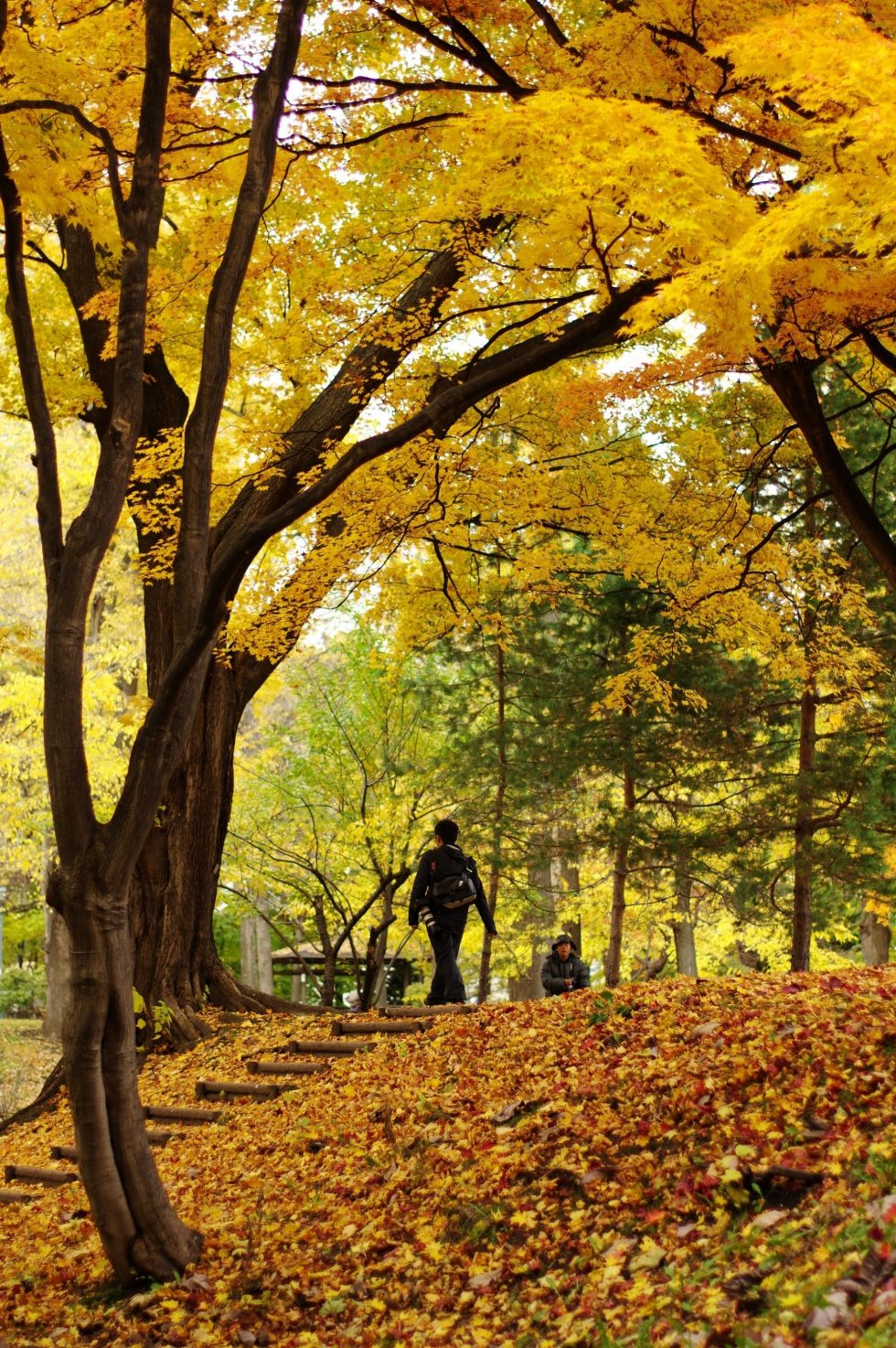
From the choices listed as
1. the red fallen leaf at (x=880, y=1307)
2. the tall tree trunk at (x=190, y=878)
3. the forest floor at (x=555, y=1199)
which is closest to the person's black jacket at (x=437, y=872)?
the forest floor at (x=555, y=1199)

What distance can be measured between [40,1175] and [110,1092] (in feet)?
10.2

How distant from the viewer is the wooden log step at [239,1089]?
761 cm

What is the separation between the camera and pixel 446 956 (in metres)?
9.19

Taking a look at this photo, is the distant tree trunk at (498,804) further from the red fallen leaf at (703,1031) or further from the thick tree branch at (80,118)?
the thick tree branch at (80,118)

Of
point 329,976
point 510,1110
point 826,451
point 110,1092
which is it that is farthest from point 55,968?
point 826,451

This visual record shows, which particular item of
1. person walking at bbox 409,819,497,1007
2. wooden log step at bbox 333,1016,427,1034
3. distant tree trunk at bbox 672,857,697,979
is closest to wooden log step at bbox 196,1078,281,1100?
wooden log step at bbox 333,1016,427,1034

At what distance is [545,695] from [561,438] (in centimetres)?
583

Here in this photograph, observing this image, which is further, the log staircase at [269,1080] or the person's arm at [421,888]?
the person's arm at [421,888]

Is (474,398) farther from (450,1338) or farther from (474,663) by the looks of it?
(474,663)

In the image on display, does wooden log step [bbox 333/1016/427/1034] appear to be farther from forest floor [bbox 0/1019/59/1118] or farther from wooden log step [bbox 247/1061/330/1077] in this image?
forest floor [bbox 0/1019/59/1118]

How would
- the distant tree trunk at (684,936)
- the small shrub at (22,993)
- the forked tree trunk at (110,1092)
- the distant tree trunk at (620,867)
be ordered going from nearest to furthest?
the forked tree trunk at (110,1092), the distant tree trunk at (620,867), the distant tree trunk at (684,936), the small shrub at (22,993)

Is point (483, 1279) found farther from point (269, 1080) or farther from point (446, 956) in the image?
point (446, 956)

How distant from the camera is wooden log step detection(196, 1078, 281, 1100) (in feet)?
25.0

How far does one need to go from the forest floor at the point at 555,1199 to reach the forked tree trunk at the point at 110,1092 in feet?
0.78
